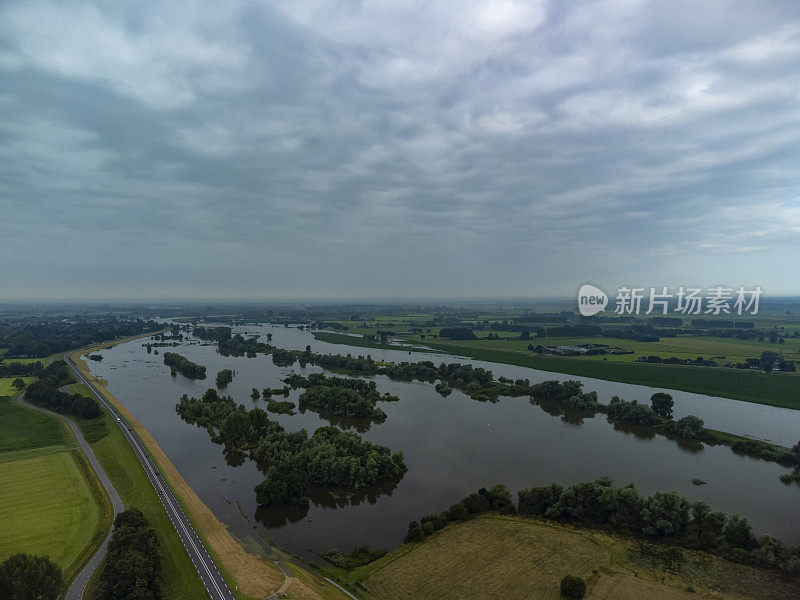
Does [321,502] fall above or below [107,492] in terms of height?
below

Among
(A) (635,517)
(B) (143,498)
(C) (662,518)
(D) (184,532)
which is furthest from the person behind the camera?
(B) (143,498)

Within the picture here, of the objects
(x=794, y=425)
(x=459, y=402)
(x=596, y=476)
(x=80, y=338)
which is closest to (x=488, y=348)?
(x=459, y=402)

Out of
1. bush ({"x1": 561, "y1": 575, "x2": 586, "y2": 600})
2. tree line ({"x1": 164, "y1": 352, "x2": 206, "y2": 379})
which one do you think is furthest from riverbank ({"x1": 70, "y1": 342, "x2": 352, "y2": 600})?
tree line ({"x1": 164, "y1": 352, "x2": 206, "y2": 379})

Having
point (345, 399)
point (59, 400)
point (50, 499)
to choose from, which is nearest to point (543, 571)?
point (345, 399)

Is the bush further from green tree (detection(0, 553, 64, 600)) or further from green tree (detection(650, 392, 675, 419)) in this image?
green tree (detection(650, 392, 675, 419))

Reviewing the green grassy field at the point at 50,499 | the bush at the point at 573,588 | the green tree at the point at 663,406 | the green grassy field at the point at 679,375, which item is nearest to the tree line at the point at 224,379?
the green grassy field at the point at 50,499

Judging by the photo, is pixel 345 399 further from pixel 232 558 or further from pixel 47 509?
pixel 47 509

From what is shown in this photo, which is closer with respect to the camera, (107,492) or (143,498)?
(143,498)
